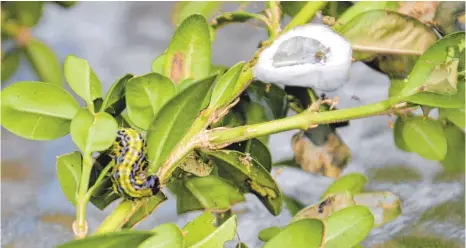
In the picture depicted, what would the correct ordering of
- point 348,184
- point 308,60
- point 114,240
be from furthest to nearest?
1. point 348,184
2. point 308,60
3. point 114,240

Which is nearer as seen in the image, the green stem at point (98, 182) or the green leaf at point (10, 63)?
the green stem at point (98, 182)

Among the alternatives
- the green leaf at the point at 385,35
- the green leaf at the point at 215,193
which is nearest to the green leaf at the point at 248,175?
the green leaf at the point at 215,193

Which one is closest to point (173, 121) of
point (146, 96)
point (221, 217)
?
point (146, 96)

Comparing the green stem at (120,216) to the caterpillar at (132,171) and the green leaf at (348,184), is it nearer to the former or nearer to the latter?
the caterpillar at (132,171)

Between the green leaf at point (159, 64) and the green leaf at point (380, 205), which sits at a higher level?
the green leaf at point (159, 64)

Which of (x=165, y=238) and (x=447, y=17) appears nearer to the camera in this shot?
(x=165, y=238)

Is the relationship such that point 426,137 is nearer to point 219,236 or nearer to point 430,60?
point 430,60

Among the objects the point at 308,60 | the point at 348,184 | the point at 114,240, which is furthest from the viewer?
the point at 348,184

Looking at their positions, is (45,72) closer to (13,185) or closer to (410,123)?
(13,185)
